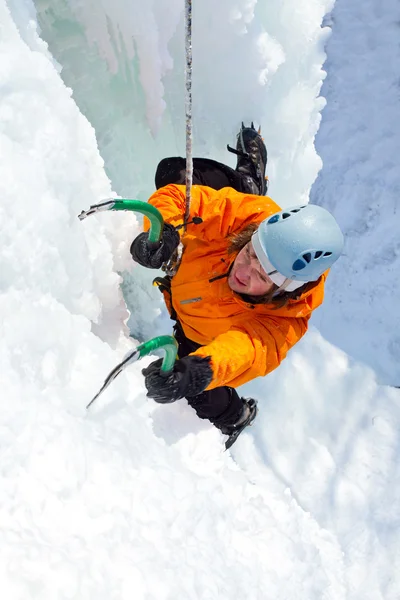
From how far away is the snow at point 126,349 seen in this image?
3.53ft

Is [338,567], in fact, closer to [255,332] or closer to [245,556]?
[245,556]

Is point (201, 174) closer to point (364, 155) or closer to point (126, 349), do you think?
point (126, 349)

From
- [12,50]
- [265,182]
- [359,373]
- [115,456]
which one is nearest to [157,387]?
[115,456]

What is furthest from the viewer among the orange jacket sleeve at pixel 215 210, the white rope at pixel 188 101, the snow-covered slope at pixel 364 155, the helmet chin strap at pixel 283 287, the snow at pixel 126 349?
the snow-covered slope at pixel 364 155

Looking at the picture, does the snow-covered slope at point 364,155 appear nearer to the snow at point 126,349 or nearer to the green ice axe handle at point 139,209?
the snow at point 126,349

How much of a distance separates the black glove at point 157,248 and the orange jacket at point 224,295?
78mm

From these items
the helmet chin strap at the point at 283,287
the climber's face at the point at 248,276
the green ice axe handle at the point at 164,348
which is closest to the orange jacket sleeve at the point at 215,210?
the climber's face at the point at 248,276

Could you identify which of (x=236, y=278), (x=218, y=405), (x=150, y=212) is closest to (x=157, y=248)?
(x=150, y=212)

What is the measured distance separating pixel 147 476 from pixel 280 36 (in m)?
2.28

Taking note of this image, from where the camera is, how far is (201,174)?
1892mm

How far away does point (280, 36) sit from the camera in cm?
258

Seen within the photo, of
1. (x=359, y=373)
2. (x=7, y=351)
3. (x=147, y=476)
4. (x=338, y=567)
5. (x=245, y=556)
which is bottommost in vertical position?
(x=359, y=373)

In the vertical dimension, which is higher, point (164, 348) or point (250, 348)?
point (164, 348)

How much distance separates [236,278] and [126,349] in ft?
2.43
